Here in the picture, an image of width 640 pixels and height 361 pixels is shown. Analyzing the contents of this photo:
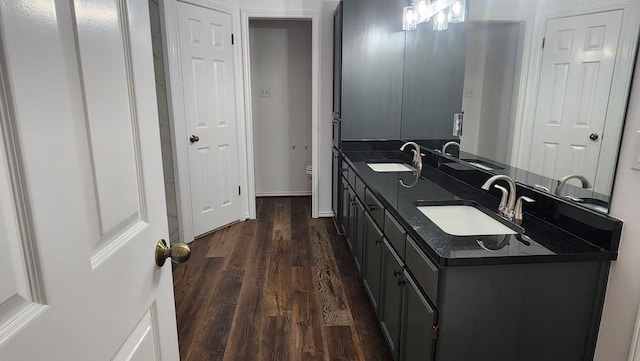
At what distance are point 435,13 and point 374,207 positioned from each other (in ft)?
5.59

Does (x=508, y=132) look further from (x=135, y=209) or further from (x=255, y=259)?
(x=255, y=259)

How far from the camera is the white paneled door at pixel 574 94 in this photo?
1.31 metres

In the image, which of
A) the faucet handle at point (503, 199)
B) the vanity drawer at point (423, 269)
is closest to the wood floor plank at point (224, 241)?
the vanity drawer at point (423, 269)

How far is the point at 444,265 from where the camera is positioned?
1.22 metres

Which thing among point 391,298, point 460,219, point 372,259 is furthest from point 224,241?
point 460,219

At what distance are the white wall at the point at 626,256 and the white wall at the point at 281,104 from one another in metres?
3.96

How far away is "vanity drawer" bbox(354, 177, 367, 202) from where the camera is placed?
98.2 inches

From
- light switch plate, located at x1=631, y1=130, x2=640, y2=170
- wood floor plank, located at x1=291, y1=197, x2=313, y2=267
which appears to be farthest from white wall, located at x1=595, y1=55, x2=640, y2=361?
wood floor plank, located at x1=291, y1=197, x2=313, y2=267

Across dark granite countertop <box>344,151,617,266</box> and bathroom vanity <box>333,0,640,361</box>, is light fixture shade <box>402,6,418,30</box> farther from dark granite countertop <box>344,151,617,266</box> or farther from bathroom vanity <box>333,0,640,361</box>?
dark granite countertop <box>344,151,617,266</box>

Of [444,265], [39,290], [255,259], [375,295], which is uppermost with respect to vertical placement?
[39,290]

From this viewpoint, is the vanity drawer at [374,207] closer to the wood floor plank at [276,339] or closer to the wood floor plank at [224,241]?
the wood floor plank at [276,339]

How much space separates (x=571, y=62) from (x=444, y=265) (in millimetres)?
983

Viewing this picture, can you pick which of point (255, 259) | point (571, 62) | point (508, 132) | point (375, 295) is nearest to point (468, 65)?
point (508, 132)

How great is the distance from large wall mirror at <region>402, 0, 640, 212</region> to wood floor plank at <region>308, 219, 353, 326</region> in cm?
122
